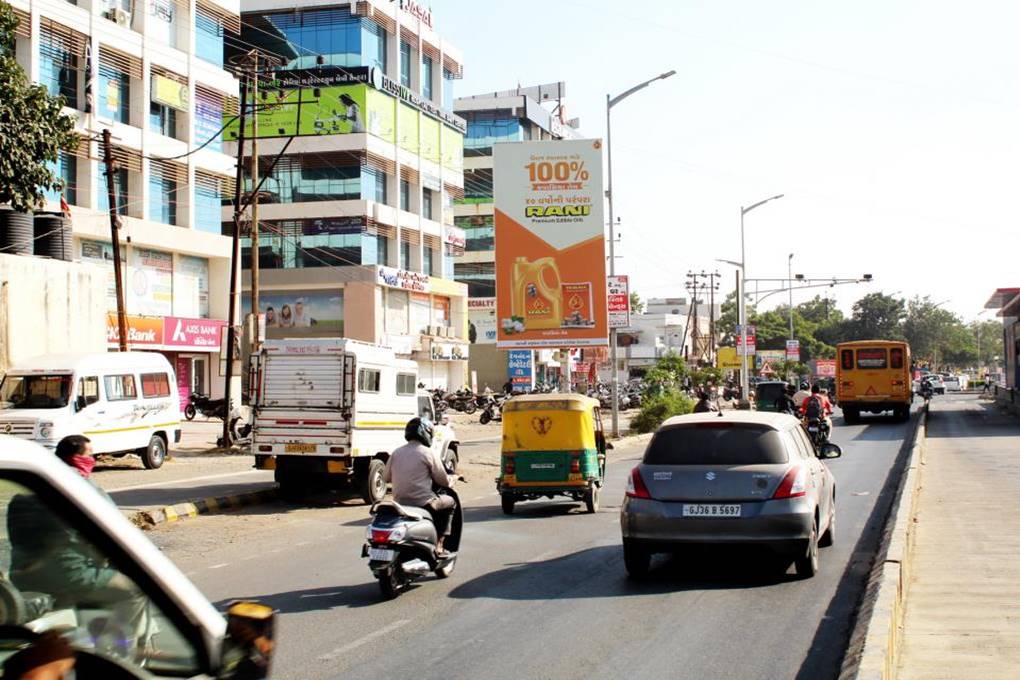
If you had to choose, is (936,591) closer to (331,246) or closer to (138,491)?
(138,491)

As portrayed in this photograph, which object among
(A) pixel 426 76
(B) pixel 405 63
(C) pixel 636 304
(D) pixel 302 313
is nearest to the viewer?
(D) pixel 302 313

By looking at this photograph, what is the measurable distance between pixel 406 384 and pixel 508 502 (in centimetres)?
456

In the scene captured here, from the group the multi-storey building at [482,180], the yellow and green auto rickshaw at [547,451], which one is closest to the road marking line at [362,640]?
the yellow and green auto rickshaw at [547,451]

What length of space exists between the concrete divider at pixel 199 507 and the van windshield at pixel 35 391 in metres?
5.54

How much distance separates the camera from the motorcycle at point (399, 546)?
31.6 feet

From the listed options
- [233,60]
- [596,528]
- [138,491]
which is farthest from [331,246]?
[596,528]

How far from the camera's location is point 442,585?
1058 centimetres

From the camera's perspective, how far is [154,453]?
80.9ft

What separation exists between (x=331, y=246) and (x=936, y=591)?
50.9m

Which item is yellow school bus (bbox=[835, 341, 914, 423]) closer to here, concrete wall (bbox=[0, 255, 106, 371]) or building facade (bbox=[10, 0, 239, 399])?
building facade (bbox=[10, 0, 239, 399])

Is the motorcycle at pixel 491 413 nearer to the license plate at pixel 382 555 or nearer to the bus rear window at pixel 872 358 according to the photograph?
the bus rear window at pixel 872 358

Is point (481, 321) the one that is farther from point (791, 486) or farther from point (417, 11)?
point (791, 486)

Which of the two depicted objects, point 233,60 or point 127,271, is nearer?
point 233,60

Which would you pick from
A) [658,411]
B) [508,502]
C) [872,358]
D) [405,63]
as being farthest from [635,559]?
[405,63]
